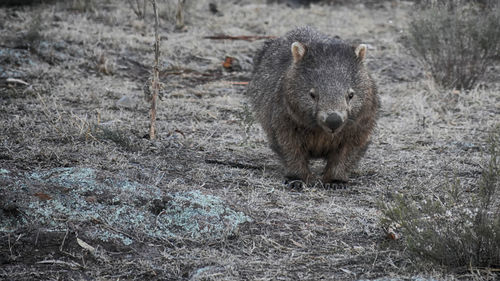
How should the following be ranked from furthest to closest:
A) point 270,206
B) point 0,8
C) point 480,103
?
point 0,8 < point 480,103 < point 270,206

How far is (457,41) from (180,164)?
4.63 m

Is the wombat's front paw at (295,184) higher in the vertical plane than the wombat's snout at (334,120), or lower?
lower

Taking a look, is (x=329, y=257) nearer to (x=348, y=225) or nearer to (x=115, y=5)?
(x=348, y=225)

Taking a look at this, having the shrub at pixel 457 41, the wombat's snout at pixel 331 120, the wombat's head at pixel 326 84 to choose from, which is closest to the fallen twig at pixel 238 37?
the shrub at pixel 457 41

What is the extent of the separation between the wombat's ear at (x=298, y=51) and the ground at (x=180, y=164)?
1025 millimetres

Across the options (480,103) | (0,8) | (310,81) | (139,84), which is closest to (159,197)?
(310,81)

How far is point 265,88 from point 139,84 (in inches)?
116

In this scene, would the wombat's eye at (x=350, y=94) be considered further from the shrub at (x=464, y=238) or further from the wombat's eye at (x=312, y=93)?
the shrub at (x=464, y=238)

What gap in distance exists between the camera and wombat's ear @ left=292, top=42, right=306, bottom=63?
5211mm

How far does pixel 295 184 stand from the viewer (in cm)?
527

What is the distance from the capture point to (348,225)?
4.21 meters

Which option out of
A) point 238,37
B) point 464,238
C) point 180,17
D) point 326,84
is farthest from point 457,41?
point 464,238

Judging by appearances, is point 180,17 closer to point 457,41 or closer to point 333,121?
point 457,41

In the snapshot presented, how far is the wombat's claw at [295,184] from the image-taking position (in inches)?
206
